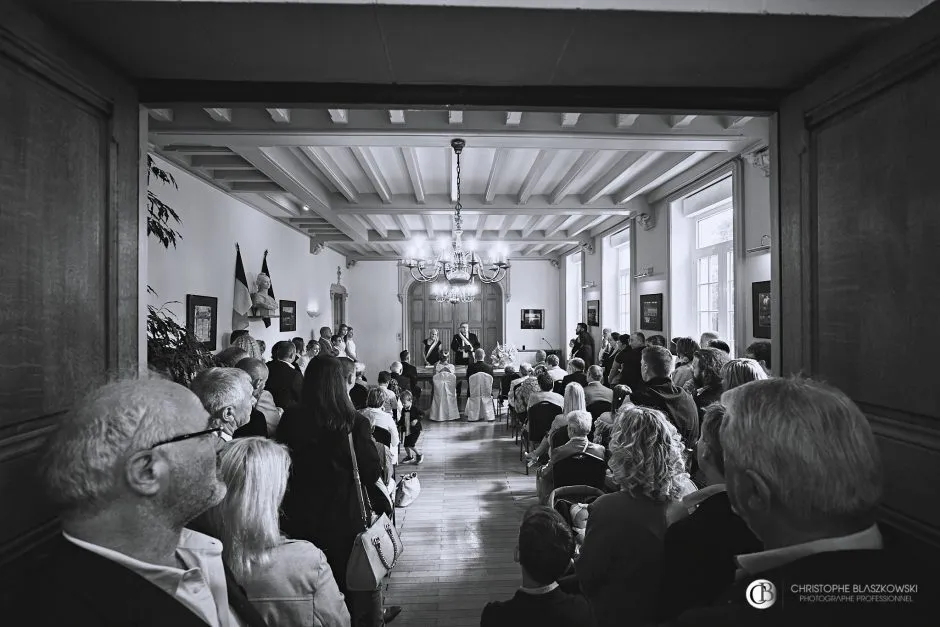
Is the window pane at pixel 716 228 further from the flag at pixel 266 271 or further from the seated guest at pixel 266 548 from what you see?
the flag at pixel 266 271

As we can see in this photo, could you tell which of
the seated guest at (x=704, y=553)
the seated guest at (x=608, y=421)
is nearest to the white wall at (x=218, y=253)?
the seated guest at (x=608, y=421)

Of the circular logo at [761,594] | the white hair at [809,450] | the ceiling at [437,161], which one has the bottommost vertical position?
the circular logo at [761,594]

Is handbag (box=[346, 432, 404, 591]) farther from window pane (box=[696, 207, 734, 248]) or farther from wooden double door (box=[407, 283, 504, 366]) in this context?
wooden double door (box=[407, 283, 504, 366])

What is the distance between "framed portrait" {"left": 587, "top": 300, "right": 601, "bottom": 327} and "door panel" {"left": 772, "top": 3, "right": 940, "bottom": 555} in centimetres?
885

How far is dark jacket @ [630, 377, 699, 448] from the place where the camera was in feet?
9.73

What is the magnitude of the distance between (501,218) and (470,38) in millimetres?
8117

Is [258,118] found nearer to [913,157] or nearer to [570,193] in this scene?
[913,157]

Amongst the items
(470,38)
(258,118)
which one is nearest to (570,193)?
(258,118)

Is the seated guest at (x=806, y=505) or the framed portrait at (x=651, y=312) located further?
the framed portrait at (x=651, y=312)

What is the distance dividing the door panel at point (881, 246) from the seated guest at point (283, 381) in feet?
12.8

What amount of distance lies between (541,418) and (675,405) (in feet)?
7.75

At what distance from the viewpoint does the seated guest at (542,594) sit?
154cm

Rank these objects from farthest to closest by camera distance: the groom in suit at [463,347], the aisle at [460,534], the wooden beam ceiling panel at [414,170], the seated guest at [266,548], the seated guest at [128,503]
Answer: the groom in suit at [463,347] → the wooden beam ceiling panel at [414,170] → the aisle at [460,534] → the seated guest at [266,548] → the seated guest at [128,503]

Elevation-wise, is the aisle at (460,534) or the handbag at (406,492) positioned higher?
the handbag at (406,492)
